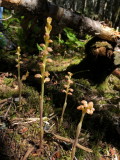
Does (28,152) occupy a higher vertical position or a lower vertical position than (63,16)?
lower

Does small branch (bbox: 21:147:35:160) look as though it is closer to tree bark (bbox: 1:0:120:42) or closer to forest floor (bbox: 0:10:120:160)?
forest floor (bbox: 0:10:120:160)

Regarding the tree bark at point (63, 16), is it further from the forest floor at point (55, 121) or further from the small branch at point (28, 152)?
the small branch at point (28, 152)

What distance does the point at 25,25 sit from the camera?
229 inches

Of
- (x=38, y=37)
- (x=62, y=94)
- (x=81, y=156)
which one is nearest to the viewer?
(x=81, y=156)

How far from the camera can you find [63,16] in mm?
3576

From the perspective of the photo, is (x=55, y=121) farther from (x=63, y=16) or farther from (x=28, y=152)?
(x=63, y=16)

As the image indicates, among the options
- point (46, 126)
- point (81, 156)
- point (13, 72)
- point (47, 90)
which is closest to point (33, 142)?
point (46, 126)

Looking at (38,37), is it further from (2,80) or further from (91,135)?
(91,135)

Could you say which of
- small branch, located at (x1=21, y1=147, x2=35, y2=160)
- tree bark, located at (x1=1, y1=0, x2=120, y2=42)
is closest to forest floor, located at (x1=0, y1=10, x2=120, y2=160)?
small branch, located at (x1=21, y1=147, x2=35, y2=160)

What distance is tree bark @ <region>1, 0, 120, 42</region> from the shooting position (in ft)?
10.6

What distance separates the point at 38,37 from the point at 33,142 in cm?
418

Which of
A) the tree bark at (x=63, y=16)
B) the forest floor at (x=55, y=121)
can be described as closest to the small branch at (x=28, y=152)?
the forest floor at (x=55, y=121)

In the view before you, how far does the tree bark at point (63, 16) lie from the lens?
10.6 feet

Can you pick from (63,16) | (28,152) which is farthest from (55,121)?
(63,16)
